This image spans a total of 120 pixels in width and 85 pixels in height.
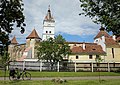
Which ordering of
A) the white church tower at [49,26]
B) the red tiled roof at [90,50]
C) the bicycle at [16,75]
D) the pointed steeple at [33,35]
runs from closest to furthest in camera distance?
1. the bicycle at [16,75]
2. the red tiled roof at [90,50]
3. the pointed steeple at [33,35]
4. the white church tower at [49,26]

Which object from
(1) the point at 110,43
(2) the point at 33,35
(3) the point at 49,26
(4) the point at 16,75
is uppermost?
(3) the point at 49,26

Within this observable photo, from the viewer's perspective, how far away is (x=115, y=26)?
1711 cm

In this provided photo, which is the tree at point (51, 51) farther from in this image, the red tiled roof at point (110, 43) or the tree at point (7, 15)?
the tree at point (7, 15)

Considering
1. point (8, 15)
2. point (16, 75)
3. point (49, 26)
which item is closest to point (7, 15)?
point (8, 15)

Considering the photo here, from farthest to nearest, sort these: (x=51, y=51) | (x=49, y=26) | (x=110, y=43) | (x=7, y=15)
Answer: (x=49, y=26), (x=110, y=43), (x=51, y=51), (x=7, y=15)

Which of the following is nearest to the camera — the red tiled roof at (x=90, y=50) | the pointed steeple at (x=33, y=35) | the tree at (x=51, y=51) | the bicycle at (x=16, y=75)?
the bicycle at (x=16, y=75)

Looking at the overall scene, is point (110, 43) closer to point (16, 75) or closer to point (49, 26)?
point (49, 26)

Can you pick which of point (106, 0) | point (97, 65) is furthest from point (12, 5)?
point (97, 65)

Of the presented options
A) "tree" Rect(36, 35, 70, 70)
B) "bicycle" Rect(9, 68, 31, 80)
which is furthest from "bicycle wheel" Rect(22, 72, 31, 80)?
"tree" Rect(36, 35, 70, 70)

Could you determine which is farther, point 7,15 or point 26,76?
point 26,76

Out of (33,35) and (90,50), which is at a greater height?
(33,35)

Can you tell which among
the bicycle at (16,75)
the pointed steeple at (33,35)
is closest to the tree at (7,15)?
the bicycle at (16,75)

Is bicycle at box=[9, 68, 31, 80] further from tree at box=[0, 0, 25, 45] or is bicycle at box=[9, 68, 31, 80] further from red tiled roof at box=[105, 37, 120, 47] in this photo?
red tiled roof at box=[105, 37, 120, 47]

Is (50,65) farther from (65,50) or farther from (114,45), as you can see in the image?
(114,45)
